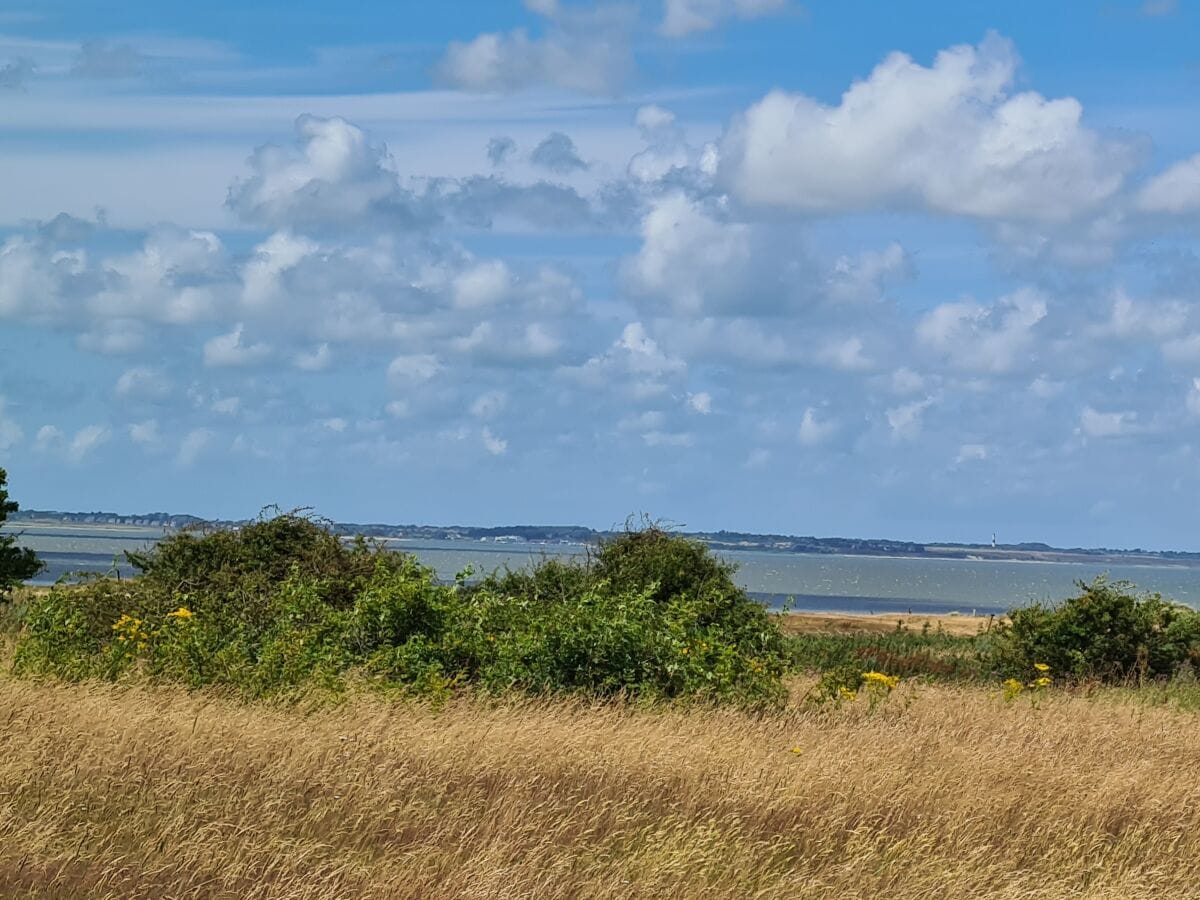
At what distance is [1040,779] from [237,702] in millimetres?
6989

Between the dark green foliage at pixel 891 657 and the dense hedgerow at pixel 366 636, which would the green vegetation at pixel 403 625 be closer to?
the dense hedgerow at pixel 366 636

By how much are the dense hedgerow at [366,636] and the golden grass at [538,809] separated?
3.09 meters

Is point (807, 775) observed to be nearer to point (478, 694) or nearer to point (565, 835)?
point (565, 835)

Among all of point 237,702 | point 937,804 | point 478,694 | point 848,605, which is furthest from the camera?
point 848,605

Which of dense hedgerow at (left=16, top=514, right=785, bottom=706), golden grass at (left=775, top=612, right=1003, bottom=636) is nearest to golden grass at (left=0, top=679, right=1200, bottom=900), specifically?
dense hedgerow at (left=16, top=514, right=785, bottom=706)

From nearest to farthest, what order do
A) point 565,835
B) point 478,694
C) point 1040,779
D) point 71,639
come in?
point 565,835
point 1040,779
point 478,694
point 71,639

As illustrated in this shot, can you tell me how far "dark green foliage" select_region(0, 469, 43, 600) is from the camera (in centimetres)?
3578

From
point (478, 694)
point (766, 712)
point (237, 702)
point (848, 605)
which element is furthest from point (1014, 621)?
point (848, 605)

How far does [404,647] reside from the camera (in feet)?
54.7

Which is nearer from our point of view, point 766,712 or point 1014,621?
point 766,712

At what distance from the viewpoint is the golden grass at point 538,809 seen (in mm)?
7512

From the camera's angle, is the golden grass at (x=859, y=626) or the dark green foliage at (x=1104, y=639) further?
the golden grass at (x=859, y=626)

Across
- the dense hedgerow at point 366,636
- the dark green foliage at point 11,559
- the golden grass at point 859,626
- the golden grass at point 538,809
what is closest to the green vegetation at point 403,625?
the dense hedgerow at point 366,636

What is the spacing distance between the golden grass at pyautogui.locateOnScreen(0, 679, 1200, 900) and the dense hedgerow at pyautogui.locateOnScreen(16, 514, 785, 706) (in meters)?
3.09
